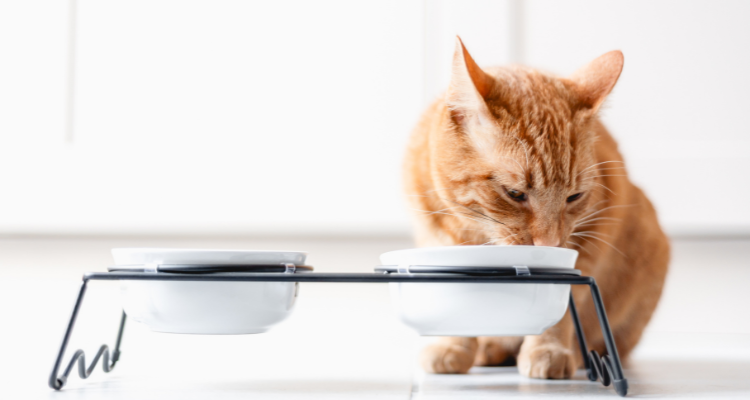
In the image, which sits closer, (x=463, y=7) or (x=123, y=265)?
(x=123, y=265)

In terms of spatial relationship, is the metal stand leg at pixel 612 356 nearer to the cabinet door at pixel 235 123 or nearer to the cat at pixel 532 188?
the cat at pixel 532 188

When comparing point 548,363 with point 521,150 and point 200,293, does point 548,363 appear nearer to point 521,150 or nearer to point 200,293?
point 521,150

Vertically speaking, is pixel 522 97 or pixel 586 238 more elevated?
pixel 522 97

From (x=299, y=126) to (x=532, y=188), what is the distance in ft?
2.40

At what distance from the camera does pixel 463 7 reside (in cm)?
131

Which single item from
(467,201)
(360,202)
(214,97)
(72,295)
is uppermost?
(214,97)

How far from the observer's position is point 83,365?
2.08 feet

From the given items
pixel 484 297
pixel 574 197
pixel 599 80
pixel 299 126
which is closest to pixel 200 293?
pixel 484 297

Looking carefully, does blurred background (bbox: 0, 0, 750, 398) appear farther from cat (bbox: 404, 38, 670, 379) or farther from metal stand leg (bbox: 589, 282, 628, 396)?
metal stand leg (bbox: 589, 282, 628, 396)

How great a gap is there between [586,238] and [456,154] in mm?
245

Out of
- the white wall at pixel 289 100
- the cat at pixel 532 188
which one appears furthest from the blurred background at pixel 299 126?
the cat at pixel 532 188

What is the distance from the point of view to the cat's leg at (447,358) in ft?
2.50

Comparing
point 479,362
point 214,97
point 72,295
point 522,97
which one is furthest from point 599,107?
point 72,295

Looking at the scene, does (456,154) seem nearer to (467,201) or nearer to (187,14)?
(467,201)
